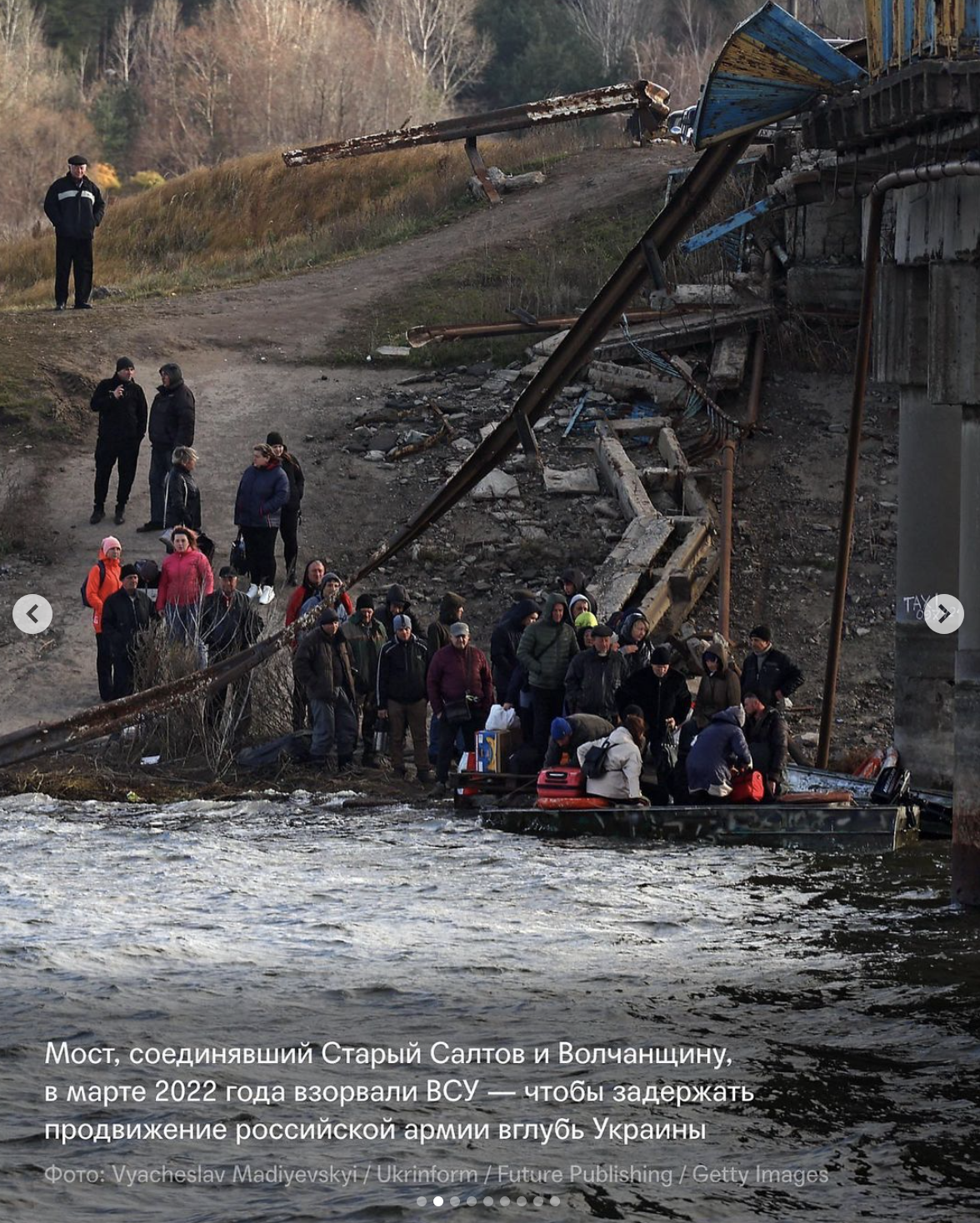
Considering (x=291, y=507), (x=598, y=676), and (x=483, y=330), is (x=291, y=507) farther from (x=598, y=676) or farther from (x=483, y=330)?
(x=483, y=330)

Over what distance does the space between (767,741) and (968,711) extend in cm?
244

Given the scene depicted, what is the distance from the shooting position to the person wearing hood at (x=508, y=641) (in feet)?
56.3

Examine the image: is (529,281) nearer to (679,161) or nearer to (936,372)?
(679,161)

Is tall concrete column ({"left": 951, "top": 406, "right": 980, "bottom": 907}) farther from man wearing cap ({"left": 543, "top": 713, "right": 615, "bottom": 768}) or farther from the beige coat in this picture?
man wearing cap ({"left": 543, "top": 713, "right": 615, "bottom": 768})

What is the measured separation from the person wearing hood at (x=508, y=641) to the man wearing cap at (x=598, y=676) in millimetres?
1264

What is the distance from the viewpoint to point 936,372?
13812mm

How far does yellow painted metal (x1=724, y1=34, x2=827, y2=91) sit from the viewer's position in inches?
551

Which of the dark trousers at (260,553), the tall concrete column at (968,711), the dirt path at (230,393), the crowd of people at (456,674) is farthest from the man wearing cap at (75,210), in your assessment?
the tall concrete column at (968,711)

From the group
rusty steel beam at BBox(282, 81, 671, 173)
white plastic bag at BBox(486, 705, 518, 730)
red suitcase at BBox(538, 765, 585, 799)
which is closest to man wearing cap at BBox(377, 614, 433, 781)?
white plastic bag at BBox(486, 705, 518, 730)

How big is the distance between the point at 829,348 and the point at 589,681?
36.7 ft

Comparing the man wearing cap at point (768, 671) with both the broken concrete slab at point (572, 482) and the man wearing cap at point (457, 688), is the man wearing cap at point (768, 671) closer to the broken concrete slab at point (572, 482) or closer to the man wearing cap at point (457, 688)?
the man wearing cap at point (457, 688)

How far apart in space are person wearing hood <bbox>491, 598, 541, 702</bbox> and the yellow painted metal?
5331 mm

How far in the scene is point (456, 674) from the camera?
16.7 meters

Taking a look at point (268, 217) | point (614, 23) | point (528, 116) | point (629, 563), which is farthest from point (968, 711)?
point (614, 23)
